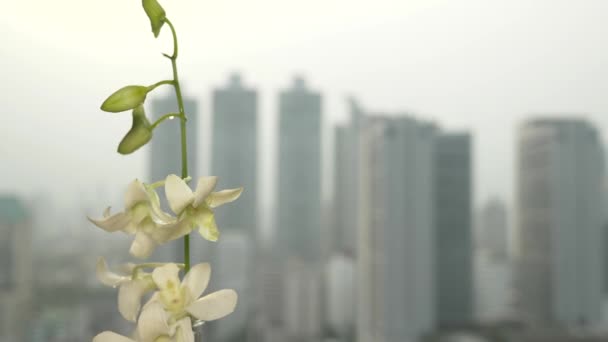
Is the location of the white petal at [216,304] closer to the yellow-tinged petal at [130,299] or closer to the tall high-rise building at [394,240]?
the yellow-tinged petal at [130,299]

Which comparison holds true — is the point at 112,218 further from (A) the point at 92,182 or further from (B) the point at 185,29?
(A) the point at 92,182

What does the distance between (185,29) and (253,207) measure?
3.01 m

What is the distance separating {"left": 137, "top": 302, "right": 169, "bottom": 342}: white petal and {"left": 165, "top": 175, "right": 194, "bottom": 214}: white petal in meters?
0.04

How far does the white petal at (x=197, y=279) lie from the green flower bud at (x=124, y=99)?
7 cm

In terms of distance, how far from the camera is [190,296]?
219 millimetres

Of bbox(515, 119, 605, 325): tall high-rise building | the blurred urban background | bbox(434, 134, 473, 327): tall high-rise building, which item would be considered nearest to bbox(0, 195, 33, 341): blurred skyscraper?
the blurred urban background

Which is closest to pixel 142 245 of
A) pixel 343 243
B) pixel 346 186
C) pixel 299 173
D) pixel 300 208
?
pixel 300 208

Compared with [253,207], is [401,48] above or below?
above

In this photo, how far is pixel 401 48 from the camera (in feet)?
16.6

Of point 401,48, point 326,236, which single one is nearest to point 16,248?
point 326,236

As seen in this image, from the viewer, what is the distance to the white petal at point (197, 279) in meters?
0.22

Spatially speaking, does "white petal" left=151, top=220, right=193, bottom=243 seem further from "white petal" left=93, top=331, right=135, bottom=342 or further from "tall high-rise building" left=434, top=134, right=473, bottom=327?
"tall high-rise building" left=434, top=134, right=473, bottom=327

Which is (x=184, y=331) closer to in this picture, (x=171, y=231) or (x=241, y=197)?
(x=171, y=231)

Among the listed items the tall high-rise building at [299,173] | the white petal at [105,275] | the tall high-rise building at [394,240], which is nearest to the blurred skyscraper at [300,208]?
the tall high-rise building at [299,173]
